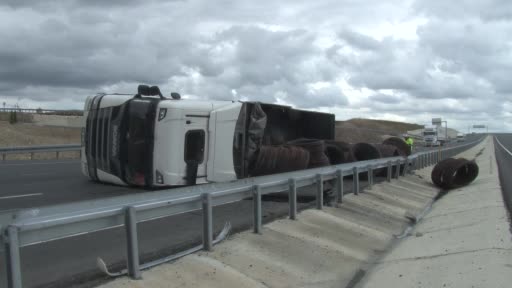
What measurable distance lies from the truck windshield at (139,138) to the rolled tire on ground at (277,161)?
258 centimetres

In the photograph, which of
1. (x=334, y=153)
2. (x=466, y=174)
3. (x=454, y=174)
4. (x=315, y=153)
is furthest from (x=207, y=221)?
(x=466, y=174)

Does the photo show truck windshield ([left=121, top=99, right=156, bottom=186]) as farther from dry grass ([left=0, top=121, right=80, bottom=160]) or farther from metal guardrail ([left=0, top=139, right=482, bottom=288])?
dry grass ([left=0, top=121, right=80, bottom=160])

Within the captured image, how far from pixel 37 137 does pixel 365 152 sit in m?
38.4

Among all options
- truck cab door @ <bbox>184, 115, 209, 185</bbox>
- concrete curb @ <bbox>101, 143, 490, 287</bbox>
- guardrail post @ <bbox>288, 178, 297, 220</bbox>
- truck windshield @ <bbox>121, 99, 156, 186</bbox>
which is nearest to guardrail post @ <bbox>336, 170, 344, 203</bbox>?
concrete curb @ <bbox>101, 143, 490, 287</bbox>

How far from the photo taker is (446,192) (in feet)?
57.7

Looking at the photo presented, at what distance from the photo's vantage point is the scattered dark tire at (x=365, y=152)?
59.8ft

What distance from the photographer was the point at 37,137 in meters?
48.6

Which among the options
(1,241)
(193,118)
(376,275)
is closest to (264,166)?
(193,118)

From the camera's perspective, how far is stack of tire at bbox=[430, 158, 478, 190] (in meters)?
17.9

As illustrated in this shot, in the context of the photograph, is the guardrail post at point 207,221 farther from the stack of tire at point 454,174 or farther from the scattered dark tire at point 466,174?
the scattered dark tire at point 466,174

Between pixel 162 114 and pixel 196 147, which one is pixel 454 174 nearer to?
pixel 196 147

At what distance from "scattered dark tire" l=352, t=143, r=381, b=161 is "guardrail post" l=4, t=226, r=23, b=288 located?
Result: 14908 millimetres

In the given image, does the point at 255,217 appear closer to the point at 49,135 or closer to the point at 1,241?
the point at 1,241

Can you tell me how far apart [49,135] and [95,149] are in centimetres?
4441
